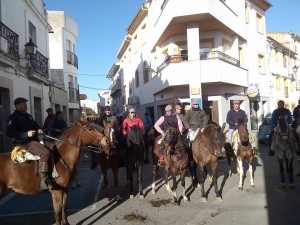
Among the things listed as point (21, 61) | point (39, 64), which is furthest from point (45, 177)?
point (39, 64)

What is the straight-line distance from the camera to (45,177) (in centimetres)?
516

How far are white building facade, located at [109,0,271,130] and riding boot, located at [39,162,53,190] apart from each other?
40.0ft

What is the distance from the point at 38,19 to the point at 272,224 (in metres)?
15.5

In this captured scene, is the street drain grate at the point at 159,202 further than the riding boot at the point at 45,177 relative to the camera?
Yes

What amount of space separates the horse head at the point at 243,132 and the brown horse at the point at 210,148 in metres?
0.83

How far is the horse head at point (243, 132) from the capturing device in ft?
25.6

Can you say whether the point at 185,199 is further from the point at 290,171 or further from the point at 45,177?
the point at 45,177

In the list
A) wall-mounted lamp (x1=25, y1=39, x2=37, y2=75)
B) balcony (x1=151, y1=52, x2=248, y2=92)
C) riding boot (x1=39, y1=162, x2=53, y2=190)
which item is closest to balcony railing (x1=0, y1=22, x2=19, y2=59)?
wall-mounted lamp (x1=25, y1=39, x2=37, y2=75)

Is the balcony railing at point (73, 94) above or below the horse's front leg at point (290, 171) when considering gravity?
above

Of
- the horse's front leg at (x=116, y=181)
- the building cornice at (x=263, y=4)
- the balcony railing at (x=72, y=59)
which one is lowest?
the horse's front leg at (x=116, y=181)

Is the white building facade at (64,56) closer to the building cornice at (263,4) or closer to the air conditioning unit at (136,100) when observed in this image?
the air conditioning unit at (136,100)

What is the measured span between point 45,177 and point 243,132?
5.05 meters

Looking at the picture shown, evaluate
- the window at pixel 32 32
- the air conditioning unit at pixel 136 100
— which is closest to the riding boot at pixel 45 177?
the window at pixel 32 32

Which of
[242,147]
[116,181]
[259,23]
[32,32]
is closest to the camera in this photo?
[116,181]
